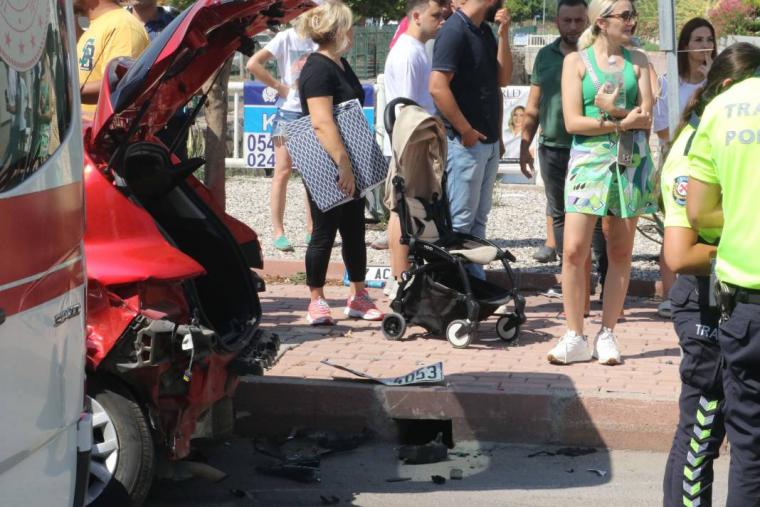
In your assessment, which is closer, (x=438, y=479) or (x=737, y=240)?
(x=737, y=240)

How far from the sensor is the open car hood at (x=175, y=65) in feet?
15.6

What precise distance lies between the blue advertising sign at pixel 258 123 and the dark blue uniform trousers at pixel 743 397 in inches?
382

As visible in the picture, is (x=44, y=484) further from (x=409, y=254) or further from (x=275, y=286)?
(x=275, y=286)

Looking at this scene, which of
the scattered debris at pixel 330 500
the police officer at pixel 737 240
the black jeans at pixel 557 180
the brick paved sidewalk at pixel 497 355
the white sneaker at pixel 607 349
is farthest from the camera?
the black jeans at pixel 557 180

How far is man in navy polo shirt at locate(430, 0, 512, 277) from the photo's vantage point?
25.2 feet

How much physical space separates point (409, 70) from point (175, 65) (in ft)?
12.4

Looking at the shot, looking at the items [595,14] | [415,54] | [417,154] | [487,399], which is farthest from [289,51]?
[487,399]

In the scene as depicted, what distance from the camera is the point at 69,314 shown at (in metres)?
3.65

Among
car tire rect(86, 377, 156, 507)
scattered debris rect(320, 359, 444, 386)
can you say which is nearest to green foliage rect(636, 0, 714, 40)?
scattered debris rect(320, 359, 444, 386)

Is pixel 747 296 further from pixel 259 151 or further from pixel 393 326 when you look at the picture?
pixel 259 151

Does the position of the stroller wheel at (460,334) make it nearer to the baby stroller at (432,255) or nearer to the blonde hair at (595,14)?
the baby stroller at (432,255)

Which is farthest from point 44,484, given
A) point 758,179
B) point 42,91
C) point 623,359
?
point 623,359

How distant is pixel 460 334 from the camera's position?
23.4ft

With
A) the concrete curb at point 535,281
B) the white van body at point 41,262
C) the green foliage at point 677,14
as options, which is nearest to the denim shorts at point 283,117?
the concrete curb at point 535,281
